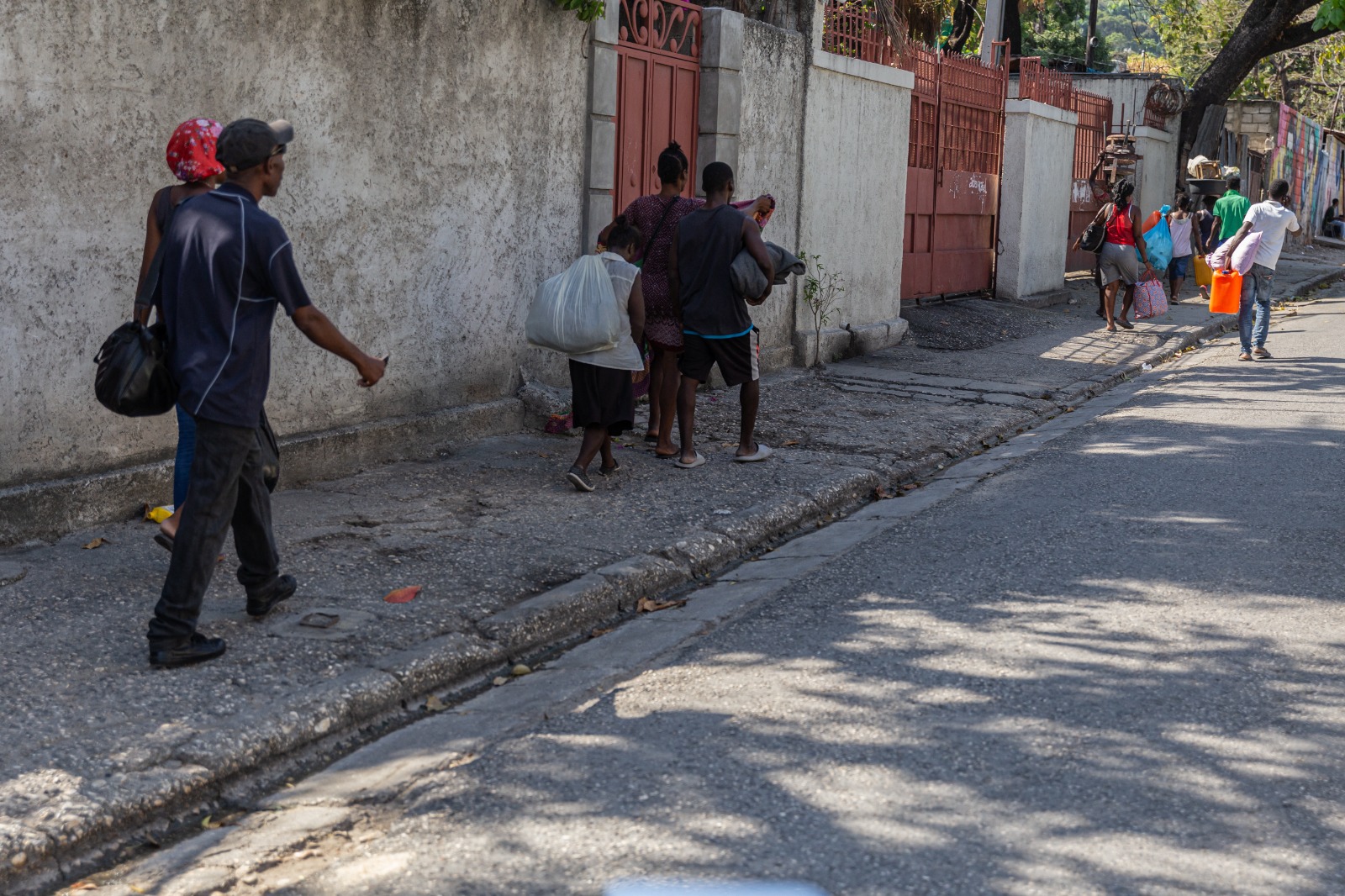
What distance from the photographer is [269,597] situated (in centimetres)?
489

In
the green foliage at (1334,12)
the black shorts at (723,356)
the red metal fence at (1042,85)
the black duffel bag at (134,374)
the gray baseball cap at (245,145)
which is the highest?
the green foliage at (1334,12)

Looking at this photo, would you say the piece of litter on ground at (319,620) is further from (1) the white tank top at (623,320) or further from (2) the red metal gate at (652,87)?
(2) the red metal gate at (652,87)

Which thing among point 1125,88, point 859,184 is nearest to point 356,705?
point 859,184

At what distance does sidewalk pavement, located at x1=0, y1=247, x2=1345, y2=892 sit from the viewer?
3.72 metres

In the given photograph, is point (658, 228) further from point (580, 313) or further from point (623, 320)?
point (580, 313)

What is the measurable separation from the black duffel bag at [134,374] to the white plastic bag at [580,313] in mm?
2731

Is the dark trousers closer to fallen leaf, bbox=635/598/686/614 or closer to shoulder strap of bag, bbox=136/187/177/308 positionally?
shoulder strap of bag, bbox=136/187/177/308

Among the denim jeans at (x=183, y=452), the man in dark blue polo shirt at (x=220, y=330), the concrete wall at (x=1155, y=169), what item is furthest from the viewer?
the concrete wall at (x=1155, y=169)

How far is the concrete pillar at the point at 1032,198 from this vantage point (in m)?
17.4

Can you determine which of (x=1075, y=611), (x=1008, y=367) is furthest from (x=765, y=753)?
(x=1008, y=367)

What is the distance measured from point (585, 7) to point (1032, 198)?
35.2 feet

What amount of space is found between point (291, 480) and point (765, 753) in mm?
3861

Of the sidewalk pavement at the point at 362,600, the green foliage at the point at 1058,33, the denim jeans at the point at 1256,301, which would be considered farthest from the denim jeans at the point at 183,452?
the green foliage at the point at 1058,33

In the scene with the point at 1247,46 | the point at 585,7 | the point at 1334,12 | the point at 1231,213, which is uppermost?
the point at 1247,46
